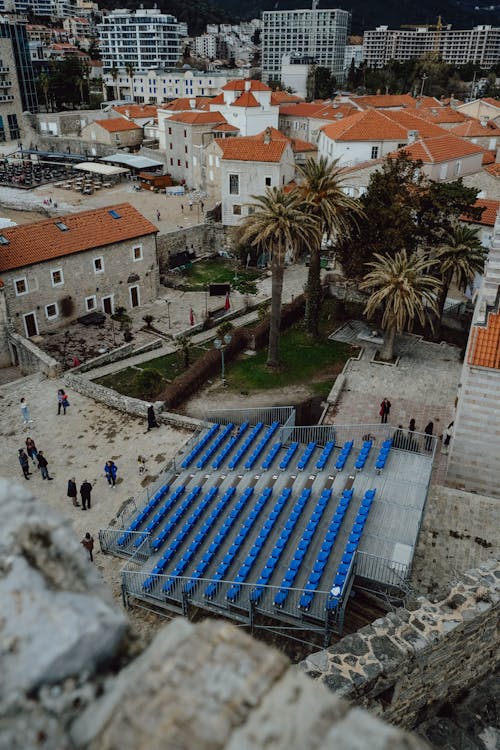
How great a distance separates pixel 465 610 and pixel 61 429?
62.4ft

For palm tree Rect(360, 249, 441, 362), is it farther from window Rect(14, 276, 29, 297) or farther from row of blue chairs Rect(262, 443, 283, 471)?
window Rect(14, 276, 29, 297)

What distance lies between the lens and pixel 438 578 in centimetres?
1633

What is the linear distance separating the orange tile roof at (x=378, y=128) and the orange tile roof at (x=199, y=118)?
17095 mm

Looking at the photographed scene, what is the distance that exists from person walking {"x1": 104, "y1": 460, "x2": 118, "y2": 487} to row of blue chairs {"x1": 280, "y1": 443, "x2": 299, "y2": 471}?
20.4 ft

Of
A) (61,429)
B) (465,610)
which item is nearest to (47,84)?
(61,429)

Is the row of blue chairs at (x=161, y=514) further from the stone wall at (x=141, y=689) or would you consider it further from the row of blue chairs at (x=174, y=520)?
the stone wall at (x=141, y=689)

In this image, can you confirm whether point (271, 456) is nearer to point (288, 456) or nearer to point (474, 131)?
point (288, 456)

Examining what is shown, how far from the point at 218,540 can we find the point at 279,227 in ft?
57.3

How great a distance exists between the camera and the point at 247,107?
225ft

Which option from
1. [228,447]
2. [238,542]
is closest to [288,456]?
[228,447]

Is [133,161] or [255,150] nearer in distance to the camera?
[255,150]

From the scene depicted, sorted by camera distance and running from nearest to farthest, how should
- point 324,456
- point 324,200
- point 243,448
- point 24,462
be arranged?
1. point 324,456
2. point 24,462
3. point 243,448
4. point 324,200

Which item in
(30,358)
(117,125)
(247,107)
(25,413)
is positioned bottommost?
(30,358)

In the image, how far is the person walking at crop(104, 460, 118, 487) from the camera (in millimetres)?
20578
